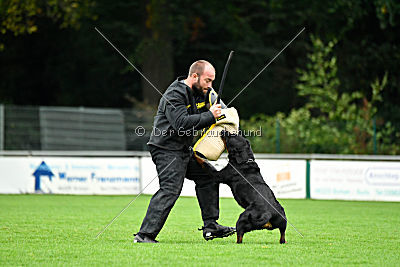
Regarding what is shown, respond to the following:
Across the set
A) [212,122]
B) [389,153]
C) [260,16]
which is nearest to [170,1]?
[260,16]

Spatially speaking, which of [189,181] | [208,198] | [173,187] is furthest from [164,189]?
[189,181]

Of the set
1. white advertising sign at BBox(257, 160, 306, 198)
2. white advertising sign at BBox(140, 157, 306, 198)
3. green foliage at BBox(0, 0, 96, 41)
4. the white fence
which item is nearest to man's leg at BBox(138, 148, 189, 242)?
the white fence

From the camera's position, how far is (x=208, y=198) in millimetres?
8156

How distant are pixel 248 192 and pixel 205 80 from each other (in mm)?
1250

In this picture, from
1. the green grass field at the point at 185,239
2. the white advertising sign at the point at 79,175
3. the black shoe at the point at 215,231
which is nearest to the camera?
the green grass field at the point at 185,239

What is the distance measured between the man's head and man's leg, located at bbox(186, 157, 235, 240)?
84 cm

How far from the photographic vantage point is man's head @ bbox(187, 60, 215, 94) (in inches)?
303

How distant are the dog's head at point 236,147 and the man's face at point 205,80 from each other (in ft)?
1.75

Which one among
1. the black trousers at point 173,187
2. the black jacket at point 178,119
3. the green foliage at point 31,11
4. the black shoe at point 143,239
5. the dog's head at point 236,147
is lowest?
the black shoe at point 143,239

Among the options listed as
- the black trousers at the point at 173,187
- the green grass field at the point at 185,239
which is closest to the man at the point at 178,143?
the black trousers at the point at 173,187

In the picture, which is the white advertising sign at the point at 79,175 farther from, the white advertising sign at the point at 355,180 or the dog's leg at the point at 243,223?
the dog's leg at the point at 243,223

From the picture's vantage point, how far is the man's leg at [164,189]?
7.64 meters

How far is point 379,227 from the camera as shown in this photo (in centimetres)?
991

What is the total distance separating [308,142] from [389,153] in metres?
2.12
